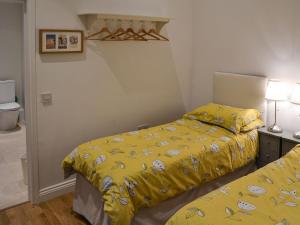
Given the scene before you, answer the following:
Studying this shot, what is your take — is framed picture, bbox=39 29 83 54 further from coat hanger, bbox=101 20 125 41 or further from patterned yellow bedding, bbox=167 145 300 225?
patterned yellow bedding, bbox=167 145 300 225

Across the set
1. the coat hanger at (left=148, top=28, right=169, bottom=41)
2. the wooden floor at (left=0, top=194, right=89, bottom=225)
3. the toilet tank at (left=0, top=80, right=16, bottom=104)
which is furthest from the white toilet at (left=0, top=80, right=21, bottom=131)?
the coat hanger at (left=148, top=28, right=169, bottom=41)

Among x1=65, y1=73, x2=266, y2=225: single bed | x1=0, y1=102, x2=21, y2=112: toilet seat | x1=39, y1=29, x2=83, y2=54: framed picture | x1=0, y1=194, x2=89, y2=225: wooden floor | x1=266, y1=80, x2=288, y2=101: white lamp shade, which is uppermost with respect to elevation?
x1=39, y1=29, x2=83, y2=54: framed picture

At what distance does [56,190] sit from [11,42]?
3.51 meters

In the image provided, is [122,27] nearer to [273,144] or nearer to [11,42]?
[273,144]

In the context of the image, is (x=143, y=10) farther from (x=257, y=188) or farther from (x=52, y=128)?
(x=257, y=188)

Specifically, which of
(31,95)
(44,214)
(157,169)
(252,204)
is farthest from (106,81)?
(252,204)

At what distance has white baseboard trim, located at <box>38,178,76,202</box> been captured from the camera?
10.6 ft

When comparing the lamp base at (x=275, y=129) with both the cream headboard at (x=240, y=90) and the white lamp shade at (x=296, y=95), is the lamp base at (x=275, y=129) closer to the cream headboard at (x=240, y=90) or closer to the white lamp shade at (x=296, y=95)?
the cream headboard at (x=240, y=90)

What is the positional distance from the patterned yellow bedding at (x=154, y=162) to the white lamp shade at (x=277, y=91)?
1.46 ft

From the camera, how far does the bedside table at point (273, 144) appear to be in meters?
3.18

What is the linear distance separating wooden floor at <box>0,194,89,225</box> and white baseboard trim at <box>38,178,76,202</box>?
0.20 feet

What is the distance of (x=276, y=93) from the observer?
10.8 feet

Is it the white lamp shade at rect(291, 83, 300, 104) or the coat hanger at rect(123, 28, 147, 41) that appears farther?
the coat hanger at rect(123, 28, 147, 41)

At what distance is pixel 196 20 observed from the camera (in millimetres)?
4219
